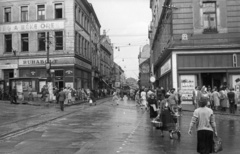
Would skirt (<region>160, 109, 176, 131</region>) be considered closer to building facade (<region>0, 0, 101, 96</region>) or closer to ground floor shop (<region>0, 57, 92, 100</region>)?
ground floor shop (<region>0, 57, 92, 100</region>)

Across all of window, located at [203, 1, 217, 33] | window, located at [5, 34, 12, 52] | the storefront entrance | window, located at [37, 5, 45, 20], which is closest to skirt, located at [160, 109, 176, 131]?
window, located at [203, 1, 217, 33]

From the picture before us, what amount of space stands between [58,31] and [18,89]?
12.2 metres

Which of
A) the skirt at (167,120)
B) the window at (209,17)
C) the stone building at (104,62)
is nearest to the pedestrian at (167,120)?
the skirt at (167,120)

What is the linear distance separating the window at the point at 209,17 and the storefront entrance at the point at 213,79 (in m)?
3.89

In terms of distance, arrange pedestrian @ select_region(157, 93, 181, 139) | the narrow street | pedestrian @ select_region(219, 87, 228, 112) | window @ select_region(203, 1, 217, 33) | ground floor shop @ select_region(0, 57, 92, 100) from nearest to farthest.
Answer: the narrow street → pedestrian @ select_region(157, 93, 181, 139) → pedestrian @ select_region(219, 87, 228, 112) → window @ select_region(203, 1, 217, 33) → ground floor shop @ select_region(0, 57, 92, 100)

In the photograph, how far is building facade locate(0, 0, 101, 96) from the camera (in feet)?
134

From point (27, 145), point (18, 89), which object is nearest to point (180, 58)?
point (18, 89)

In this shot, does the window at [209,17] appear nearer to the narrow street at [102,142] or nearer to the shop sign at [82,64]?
the narrow street at [102,142]

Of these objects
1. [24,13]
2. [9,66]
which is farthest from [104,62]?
[9,66]

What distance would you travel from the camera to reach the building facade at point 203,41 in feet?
92.6

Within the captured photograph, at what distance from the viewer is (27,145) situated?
32.6 ft

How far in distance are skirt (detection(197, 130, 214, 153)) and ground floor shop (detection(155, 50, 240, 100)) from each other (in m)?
22.1

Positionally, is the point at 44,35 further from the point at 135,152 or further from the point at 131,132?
the point at 135,152

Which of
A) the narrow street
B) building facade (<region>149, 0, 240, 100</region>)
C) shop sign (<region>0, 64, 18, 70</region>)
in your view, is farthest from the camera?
shop sign (<region>0, 64, 18, 70</region>)
